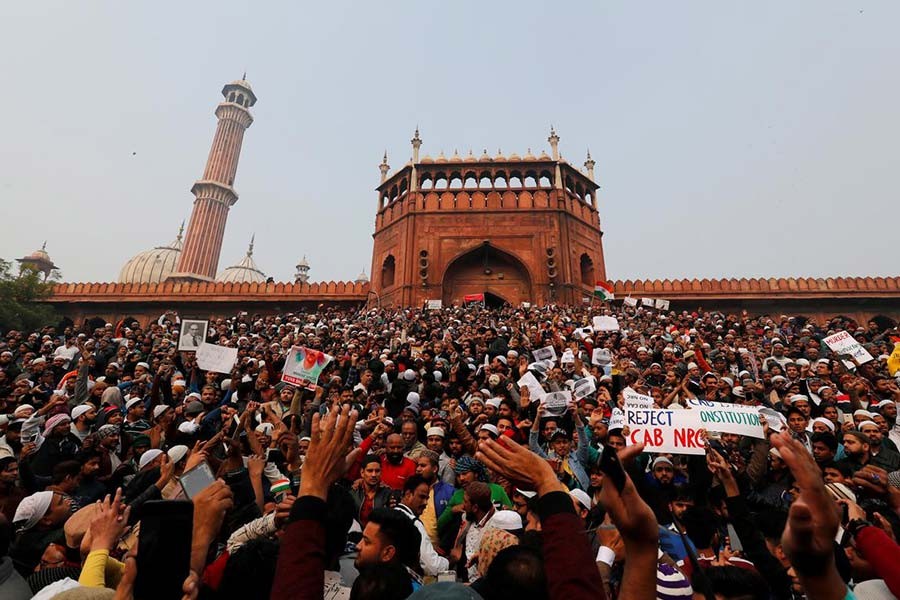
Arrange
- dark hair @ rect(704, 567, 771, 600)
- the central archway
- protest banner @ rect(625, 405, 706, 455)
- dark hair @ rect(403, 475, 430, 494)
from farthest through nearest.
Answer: the central archway → protest banner @ rect(625, 405, 706, 455) → dark hair @ rect(403, 475, 430, 494) → dark hair @ rect(704, 567, 771, 600)

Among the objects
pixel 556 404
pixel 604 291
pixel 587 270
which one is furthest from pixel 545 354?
pixel 587 270

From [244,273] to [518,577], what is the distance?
52071 millimetres

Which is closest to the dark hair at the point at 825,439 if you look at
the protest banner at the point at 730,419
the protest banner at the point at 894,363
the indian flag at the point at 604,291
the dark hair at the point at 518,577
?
the protest banner at the point at 730,419

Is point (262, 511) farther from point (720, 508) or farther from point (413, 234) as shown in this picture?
point (413, 234)

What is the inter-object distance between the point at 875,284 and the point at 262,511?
2697 cm

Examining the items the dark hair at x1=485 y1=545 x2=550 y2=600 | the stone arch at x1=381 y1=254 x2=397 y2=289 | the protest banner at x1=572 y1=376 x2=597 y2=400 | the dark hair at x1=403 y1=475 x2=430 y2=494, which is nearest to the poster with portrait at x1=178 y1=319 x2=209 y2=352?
the protest banner at x1=572 y1=376 x2=597 y2=400

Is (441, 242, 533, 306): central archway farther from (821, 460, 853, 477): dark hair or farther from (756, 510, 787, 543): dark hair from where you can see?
(756, 510, 787, 543): dark hair

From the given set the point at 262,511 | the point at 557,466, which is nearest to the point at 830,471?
the point at 557,466

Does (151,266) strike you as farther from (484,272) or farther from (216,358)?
(216,358)

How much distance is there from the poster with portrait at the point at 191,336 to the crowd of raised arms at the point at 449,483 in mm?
103

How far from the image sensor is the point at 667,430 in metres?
4.35

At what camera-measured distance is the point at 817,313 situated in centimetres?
2159

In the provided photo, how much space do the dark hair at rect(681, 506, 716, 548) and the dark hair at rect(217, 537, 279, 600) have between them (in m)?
2.69

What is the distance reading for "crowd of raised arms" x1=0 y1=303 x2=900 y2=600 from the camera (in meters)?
1.53
